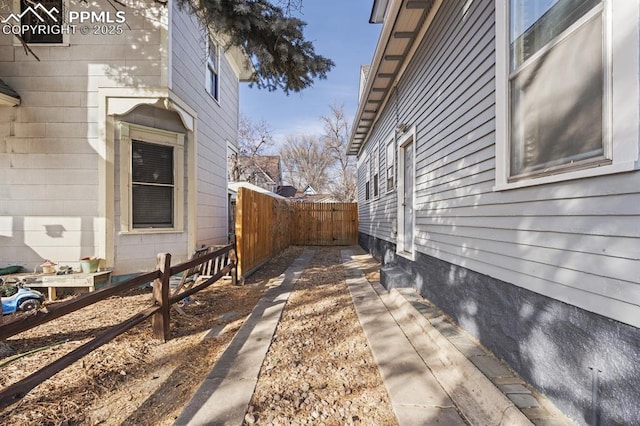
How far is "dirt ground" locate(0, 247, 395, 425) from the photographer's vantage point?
→ 1.98 metres

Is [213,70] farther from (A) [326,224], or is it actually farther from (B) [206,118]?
(A) [326,224]

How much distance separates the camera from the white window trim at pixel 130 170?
193 inches

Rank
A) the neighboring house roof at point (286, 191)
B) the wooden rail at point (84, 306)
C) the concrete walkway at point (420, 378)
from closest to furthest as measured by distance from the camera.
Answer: the wooden rail at point (84, 306), the concrete walkway at point (420, 378), the neighboring house roof at point (286, 191)

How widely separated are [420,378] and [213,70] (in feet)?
24.5

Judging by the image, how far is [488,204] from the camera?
104 inches

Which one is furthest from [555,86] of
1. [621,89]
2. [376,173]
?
[376,173]

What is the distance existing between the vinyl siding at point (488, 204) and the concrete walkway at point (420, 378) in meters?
0.72

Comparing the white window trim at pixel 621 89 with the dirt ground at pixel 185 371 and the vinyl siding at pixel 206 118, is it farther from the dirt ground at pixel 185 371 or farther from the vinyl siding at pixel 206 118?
the vinyl siding at pixel 206 118

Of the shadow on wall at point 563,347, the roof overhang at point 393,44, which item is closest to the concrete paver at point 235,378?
the shadow on wall at point 563,347

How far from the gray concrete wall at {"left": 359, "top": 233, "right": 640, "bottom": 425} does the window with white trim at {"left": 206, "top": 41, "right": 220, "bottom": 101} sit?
21.8 ft

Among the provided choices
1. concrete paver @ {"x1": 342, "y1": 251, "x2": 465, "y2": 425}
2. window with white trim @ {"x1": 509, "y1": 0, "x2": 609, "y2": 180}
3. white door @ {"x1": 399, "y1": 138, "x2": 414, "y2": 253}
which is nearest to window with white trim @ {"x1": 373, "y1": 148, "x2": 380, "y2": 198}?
white door @ {"x1": 399, "y1": 138, "x2": 414, "y2": 253}

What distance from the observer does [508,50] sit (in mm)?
2416

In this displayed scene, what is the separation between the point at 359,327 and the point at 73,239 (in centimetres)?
476

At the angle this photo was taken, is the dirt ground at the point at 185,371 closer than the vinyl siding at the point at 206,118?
Yes
